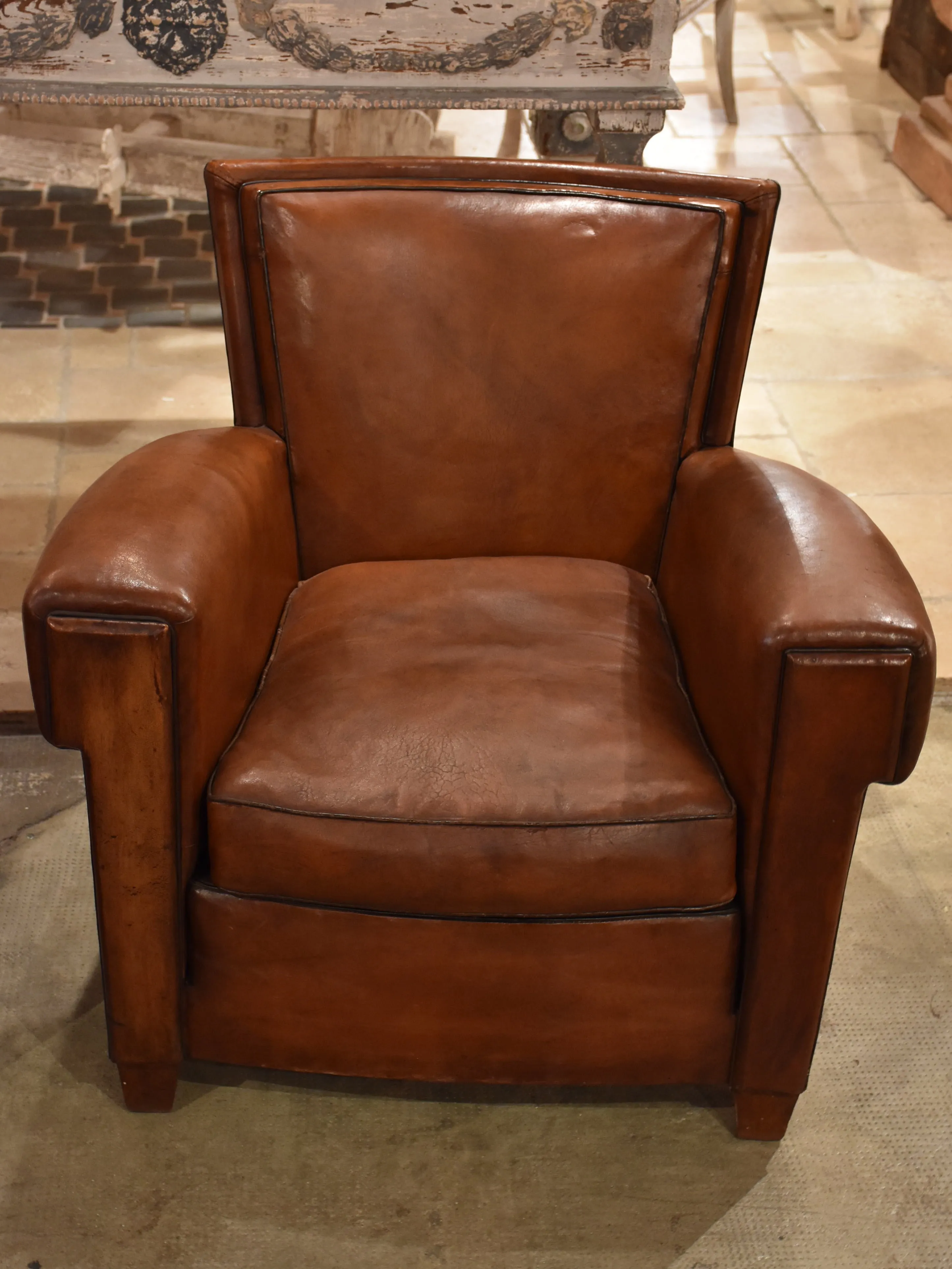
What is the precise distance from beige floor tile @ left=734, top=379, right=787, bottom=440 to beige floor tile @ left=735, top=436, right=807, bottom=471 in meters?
0.01

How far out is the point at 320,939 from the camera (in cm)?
143

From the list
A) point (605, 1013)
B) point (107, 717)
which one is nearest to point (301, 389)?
point (107, 717)

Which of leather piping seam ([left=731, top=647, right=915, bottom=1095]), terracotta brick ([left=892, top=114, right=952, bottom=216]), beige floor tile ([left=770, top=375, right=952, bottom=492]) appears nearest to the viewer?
leather piping seam ([left=731, top=647, right=915, bottom=1095])

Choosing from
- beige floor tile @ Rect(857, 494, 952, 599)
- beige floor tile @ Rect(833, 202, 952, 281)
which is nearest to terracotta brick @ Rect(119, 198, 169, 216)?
beige floor tile @ Rect(833, 202, 952, 281)

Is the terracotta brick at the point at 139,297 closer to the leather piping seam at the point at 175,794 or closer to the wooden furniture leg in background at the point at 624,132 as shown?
the wooden furniture leg in background at the point at 624,132

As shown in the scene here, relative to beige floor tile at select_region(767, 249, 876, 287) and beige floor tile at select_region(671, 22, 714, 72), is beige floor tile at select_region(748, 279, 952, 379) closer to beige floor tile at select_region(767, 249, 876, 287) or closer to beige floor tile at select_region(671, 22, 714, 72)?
beige floor tile at select_region(767, 249, 876, 287)

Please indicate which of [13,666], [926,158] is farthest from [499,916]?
[926,158]

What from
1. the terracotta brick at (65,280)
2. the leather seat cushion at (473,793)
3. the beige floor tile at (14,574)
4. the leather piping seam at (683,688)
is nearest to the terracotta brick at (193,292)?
the terracotta brick at (65,280)

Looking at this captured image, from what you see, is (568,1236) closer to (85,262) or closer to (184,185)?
(85,262)

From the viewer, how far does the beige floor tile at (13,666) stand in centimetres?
217

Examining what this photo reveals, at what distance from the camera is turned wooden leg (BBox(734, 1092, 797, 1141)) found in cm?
152

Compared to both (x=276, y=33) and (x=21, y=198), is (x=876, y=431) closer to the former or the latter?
(x=276, y=33)

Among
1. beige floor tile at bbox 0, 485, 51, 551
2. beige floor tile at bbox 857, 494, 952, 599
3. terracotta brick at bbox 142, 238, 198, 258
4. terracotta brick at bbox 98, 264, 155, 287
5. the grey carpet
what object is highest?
terracotta brick at bbox 142, 238, 198, 258

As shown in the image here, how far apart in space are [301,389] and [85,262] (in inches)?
83.7
